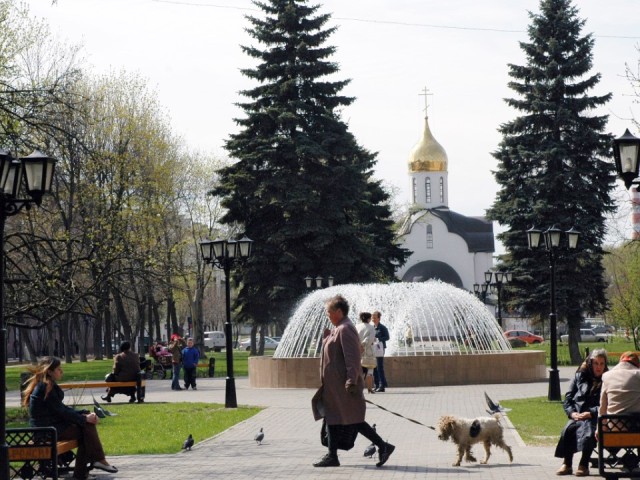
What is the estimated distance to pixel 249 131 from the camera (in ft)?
149

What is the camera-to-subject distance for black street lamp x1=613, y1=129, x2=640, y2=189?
12.6 meters

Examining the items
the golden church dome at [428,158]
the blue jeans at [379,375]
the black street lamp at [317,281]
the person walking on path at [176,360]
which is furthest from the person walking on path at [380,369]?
the golden church dome at [428,158]

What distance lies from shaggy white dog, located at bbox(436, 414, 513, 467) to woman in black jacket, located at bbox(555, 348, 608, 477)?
2.99 feet

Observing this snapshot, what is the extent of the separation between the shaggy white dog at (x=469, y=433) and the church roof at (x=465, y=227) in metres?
81.3

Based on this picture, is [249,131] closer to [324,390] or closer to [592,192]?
[592,192]

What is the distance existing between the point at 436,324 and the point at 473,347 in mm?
1145

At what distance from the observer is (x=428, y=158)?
96.4m

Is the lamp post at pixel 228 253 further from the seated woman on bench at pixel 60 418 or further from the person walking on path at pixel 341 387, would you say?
the person walking on path at pixel 341 387

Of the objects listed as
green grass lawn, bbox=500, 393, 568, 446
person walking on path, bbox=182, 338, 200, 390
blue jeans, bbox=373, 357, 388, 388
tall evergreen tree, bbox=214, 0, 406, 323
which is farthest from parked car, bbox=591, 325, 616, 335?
green grass lawn, bbox=500, 393, 568, 446

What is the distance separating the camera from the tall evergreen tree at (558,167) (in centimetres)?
4153

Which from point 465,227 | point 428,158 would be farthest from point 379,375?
point 465,227

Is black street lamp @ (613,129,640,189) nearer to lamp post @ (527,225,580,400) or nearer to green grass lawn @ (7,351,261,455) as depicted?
green grass lawn @ (7,351,261,455)

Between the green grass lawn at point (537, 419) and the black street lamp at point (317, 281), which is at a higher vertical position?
the black street lamp at point (317, 281)

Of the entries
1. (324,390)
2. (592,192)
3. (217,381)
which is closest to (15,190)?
(324,390)
